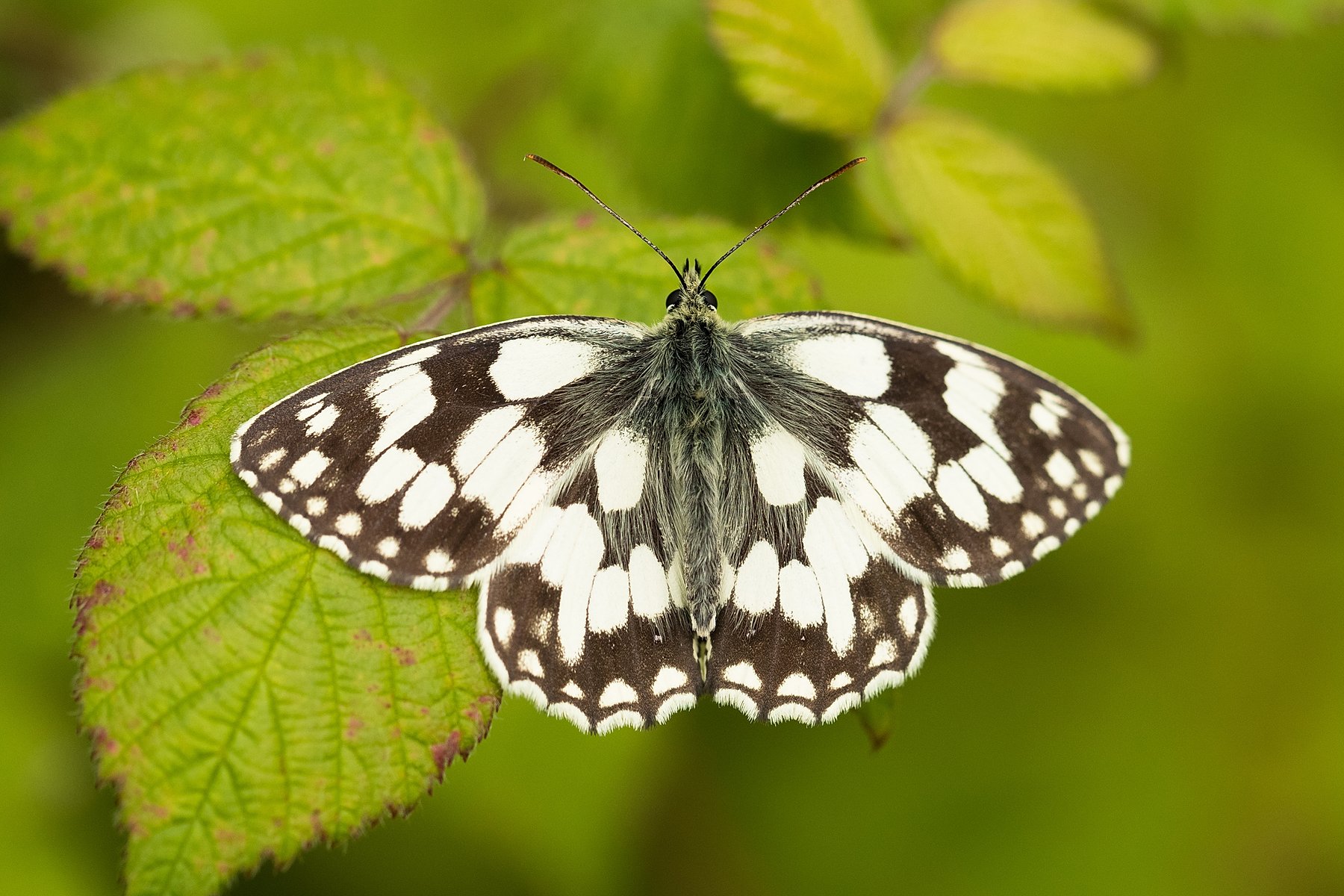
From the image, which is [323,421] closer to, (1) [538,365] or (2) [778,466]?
(1) [538,365]

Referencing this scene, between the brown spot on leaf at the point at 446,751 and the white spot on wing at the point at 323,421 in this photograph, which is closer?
the brown spot on leaf at the point at 446,751

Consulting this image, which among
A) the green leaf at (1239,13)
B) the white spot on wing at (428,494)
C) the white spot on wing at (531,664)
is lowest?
the white spot on wing at (531,664)

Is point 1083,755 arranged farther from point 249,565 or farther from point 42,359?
point 42,359

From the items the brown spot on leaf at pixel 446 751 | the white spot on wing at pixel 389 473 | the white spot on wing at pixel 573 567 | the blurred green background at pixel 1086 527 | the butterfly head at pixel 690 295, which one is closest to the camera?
the brown spot on leaf at pixel 446 751

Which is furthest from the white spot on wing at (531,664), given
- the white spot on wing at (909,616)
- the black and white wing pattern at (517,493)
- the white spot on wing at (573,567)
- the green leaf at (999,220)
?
the green leaf at (999,220)

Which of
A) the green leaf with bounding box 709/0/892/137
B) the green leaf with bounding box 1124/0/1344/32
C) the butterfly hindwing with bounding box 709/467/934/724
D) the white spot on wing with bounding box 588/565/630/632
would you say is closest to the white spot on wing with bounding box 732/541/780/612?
the butterfly hindwing with bounding box 709/467/934/724

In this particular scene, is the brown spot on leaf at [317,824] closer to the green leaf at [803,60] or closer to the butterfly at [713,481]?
the butterfly at [713,481]

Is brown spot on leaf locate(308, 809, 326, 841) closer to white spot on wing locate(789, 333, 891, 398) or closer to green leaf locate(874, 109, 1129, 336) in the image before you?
white spot on wing locate(789, 333, 891, 398)

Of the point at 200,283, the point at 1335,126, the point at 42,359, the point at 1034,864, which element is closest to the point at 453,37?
the point at 42,359
